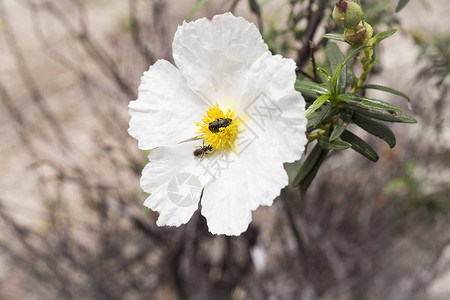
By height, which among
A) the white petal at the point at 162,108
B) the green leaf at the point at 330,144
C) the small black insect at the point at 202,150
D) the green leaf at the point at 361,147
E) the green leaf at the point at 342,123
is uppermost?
the white petal at the point at 162,108

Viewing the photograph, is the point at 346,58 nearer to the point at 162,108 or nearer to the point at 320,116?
the point at 320,116

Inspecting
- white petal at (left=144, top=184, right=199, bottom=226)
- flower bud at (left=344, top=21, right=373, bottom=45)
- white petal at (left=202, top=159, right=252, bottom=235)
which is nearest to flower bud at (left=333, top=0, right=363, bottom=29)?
flower bud at (left=344, top=21, right=373, bottom=45)

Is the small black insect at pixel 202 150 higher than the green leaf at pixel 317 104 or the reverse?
higher

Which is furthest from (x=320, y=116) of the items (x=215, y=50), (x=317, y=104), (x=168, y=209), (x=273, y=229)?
(x=273, y=229)

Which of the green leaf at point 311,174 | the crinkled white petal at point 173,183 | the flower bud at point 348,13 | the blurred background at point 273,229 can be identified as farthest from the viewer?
the blurred background at point 273,229

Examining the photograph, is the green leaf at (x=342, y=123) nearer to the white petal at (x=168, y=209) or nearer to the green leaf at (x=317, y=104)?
the green leaf at (x=317, y=104)

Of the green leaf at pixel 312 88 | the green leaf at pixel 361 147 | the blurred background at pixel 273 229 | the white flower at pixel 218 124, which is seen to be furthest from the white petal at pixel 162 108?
the blurred background at pixel 273 229

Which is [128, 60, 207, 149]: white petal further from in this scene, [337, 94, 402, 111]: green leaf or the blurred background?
the blurred background
